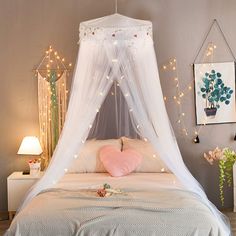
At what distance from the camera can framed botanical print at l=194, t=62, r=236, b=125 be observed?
17.5 ft

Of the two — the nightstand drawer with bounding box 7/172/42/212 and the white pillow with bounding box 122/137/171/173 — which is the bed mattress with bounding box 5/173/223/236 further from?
the nightstand drawer with bounding box 7/172/42/212

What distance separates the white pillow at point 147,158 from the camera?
486 cm

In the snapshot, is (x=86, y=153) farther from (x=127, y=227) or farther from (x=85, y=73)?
(x=127, y=227)

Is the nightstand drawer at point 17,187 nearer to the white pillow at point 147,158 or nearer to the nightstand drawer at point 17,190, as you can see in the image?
the nightstand drawer at point 17,190

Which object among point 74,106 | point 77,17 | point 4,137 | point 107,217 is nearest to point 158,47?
point 77,17

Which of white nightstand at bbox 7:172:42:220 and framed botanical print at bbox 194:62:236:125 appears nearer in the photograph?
white nightstand at bbox 7:172:42:220

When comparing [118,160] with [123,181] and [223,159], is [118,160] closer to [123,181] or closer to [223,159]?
[123,181]

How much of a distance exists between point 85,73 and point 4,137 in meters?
1.61

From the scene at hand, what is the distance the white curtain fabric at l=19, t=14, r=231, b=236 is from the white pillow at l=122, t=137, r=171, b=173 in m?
0.54

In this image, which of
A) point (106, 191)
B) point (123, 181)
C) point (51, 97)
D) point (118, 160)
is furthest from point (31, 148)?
point (106, 191)

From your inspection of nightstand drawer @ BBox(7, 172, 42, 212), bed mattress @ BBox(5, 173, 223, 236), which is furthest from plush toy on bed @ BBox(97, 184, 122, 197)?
nightstand drawer @ BBox(7, 172, 42, 212)

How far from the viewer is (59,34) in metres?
5.32

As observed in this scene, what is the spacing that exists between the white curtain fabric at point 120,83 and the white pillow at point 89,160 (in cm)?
57

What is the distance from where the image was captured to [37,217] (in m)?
3.38
